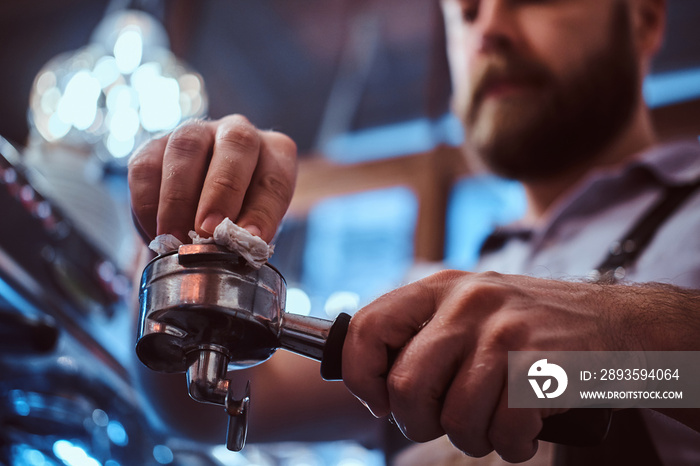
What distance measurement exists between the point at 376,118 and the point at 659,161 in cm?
220

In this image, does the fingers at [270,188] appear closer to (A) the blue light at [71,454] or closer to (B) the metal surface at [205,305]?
(B) the metal surface at [205,305]

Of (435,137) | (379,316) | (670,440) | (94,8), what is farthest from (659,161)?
(94,8)

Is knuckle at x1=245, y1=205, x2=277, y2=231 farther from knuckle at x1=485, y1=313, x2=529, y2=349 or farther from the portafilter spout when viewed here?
knuckle at x1=485, y1=313, x2=529, y2=349

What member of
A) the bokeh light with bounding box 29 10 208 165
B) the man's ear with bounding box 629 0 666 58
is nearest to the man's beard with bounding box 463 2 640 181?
the man's ear with bounding box 629 0 666 58

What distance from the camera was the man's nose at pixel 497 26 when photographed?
1.37 metres

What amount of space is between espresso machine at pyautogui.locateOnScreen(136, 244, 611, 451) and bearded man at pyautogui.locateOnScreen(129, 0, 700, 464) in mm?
27

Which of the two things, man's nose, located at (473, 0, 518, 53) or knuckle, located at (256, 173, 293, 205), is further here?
man's nose, located at (473, 0, 518, 53)

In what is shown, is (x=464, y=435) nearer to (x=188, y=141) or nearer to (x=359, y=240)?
(x=188, y=141)

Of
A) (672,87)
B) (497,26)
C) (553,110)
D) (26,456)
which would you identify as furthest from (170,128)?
(672,87)

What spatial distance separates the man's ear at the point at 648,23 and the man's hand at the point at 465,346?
149cm

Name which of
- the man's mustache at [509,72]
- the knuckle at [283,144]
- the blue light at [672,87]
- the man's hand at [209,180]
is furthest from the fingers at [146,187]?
the blue light at [672,87]

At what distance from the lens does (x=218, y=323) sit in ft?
1.29

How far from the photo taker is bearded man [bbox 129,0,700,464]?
1.27 ft

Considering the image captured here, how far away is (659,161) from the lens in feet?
3.78
